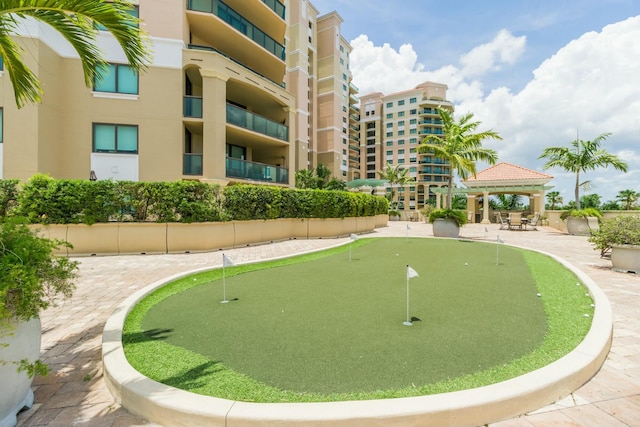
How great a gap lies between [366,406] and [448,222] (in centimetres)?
1636

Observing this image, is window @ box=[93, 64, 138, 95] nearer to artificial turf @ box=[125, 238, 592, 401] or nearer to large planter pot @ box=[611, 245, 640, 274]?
artificial turf @ box=[125, 238, 592, 401]

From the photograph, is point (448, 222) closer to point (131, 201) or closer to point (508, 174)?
point (131, 201)

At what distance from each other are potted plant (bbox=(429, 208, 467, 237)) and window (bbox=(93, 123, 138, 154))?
17228mm

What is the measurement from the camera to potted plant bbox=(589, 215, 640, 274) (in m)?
8.18

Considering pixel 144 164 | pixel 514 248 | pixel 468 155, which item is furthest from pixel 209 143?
pixel 514 248

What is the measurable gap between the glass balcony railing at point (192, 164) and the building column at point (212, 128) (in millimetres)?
344

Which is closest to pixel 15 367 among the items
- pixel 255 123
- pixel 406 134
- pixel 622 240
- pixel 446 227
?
pixel 622 240

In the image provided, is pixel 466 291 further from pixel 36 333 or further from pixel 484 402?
pixel 36 333

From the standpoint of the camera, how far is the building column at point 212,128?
55.0ft


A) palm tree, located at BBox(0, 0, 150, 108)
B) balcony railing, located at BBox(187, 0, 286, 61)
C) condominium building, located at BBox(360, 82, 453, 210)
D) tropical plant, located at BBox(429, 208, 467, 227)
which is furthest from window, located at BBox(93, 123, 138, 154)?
condominium building, located at BBox(360, 82, 453, 210)

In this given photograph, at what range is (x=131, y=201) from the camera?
11.3 metres

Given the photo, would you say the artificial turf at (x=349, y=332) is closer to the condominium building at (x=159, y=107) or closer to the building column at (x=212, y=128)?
the building column at (x=212, y=128)

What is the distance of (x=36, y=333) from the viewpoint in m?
2.77

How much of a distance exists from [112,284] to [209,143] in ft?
36.5
